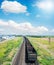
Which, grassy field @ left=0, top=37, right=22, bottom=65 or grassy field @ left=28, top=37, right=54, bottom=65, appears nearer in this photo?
grassy field @ left=28, top=37, right=54, bottom=65

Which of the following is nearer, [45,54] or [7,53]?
[45,54]

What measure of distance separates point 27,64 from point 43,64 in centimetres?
293

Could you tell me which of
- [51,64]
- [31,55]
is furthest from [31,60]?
[51,64]

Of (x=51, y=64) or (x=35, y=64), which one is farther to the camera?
(x=51, y=64)

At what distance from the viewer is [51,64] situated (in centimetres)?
3972

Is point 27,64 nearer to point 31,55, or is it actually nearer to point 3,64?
point 31,55

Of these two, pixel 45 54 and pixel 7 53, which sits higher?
pixel 7 53

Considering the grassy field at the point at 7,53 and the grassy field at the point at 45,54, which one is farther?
the grassy field at the point at 7,53

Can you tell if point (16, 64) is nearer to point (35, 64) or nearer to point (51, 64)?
point (35, 64)

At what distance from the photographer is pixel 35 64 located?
121ft

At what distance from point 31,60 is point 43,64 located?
262cm

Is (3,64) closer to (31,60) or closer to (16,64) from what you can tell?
(16,64)

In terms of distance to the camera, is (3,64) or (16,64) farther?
(3,64)

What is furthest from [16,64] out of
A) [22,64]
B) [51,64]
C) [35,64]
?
[51,64]
